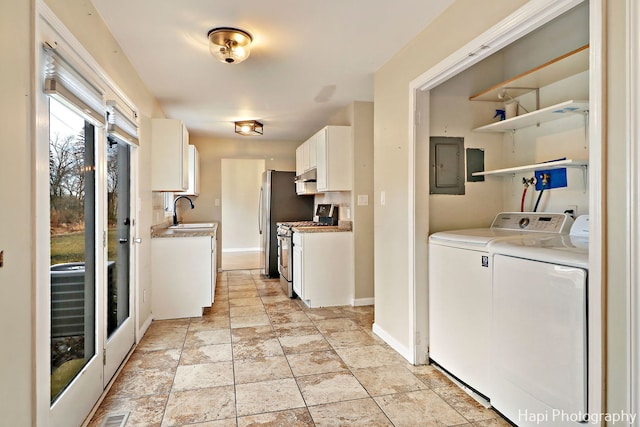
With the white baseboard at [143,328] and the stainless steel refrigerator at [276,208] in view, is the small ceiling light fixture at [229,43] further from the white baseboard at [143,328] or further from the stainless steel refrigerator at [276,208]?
the stainless steel refrigerator at [276,208]

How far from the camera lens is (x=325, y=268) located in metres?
4.21

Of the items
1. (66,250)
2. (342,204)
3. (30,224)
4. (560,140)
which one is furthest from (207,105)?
(560,140)

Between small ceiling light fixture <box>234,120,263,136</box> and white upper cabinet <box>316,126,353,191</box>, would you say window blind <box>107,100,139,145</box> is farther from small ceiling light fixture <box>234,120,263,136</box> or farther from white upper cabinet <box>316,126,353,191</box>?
small ceiling light fixture <box>234,120,263,136</box>

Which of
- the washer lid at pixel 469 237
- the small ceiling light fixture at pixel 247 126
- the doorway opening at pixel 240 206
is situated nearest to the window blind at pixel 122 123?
the small ceiling light fixture at pixel 247 126

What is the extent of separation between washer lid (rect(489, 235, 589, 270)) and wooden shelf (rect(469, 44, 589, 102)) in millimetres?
997

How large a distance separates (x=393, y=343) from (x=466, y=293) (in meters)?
0.98

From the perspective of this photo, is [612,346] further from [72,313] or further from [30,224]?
[72,313]

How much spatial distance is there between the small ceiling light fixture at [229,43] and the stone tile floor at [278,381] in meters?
2.24

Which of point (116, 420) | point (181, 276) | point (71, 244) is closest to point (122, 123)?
point (71, 244)

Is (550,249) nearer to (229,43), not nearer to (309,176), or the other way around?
(229,43)

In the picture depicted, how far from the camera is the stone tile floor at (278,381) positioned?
6.61 ft

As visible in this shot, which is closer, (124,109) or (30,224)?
(30,224)

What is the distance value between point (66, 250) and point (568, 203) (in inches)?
116
